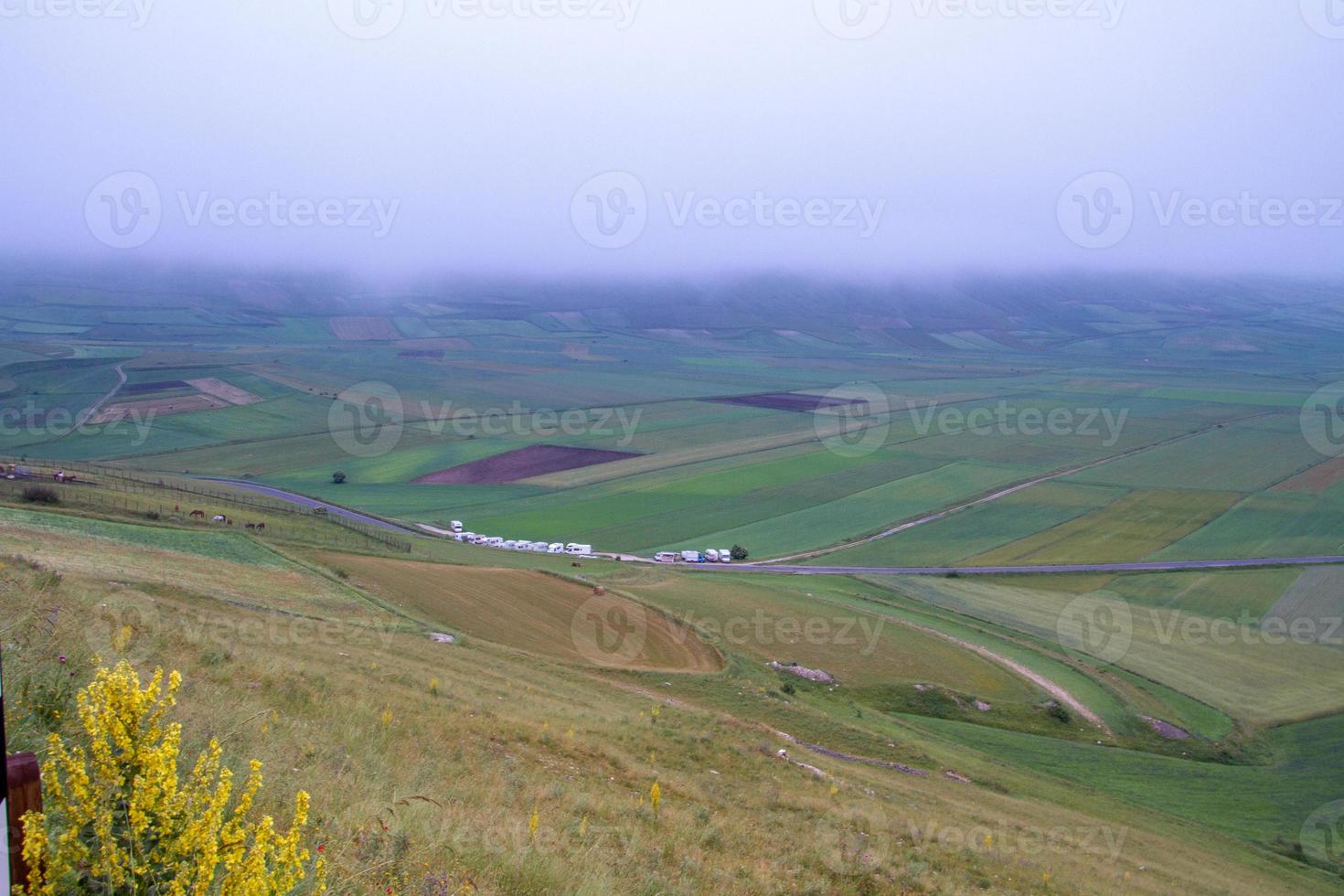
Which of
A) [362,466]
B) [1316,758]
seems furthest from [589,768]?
[362,466]

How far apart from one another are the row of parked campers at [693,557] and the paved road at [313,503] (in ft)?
58.6

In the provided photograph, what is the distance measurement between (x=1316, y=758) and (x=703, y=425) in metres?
89.0

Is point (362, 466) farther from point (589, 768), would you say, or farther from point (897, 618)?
point (589, 768)
